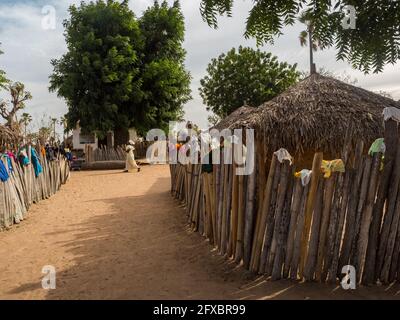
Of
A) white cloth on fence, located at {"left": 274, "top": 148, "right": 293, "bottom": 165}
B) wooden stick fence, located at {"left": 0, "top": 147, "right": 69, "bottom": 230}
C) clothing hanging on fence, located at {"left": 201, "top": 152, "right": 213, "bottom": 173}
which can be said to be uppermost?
white cloth on fence, located at {"left": 274, "top": 148, "right": 293, "bottom": 165}

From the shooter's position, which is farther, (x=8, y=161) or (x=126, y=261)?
(x=8, y=161)

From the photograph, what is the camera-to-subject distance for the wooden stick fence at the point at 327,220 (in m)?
3.85

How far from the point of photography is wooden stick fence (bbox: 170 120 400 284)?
3850 mm

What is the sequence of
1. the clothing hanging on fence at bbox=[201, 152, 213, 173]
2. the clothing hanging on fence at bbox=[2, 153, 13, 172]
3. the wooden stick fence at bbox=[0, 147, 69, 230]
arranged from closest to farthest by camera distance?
1. the clothing hanging on fence at bbox=[201, 152, 213, 173]
2. the wooden stick fence at bbox=[0, 147, 69, 230]
3. the clothing hanging on fence at bbox=[2, 153, 13, 172]

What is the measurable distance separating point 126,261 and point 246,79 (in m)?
23.9

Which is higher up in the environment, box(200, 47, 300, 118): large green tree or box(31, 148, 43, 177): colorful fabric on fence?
box(200, 47, 300, 118): large green tree

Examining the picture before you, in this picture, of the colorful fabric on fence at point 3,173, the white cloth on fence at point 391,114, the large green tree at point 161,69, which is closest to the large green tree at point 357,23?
the white cloth on fence at point 391,114

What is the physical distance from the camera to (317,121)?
9.23 meters

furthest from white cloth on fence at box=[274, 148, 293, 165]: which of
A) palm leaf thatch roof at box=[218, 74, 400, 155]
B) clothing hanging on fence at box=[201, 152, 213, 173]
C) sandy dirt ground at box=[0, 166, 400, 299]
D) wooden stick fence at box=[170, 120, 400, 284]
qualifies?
palm leaf thatch roof at box=[218, 74, 400, 155]

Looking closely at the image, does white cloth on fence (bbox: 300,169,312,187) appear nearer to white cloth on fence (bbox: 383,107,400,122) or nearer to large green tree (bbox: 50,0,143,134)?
white cloth on fence (bbox: 383,107,400,122)

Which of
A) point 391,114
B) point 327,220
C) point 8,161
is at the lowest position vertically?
point 327,220

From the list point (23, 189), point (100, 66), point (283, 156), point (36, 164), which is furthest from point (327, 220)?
point (100, 66)

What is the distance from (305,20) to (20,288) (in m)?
4.25

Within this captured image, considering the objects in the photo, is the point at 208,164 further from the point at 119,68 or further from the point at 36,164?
the point at 119,68
